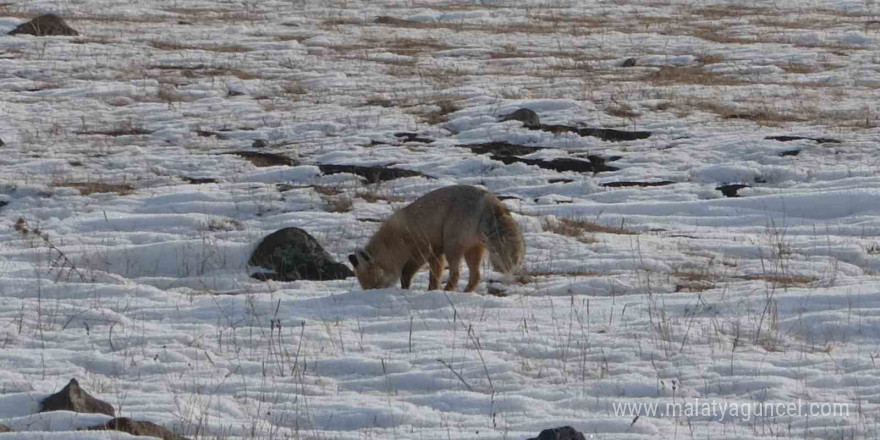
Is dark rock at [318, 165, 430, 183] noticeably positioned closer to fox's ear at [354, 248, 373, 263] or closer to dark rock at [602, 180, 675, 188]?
dark rock at [602, 180, 675, 188]

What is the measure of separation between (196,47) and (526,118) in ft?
33.4

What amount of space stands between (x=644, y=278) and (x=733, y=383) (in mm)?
3088

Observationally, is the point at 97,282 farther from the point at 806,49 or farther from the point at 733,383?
the point at 806,49

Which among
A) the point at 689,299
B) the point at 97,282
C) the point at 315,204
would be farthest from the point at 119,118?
the point at 689,299

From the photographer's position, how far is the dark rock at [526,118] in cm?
1700

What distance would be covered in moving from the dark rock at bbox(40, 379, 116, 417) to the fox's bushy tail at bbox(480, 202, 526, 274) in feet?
11.9

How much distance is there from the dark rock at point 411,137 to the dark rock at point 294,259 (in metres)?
6.13

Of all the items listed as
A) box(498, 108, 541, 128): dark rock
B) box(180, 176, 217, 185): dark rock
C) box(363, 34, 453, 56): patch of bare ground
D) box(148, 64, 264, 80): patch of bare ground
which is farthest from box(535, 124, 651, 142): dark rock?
box(363, 34, 453, 56): patch of bare ground

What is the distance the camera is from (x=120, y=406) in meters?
6.39

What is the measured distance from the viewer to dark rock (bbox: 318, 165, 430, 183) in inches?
571

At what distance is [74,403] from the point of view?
602 cm

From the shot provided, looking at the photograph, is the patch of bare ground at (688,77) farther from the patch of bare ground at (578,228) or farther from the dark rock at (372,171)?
the patch of bare ground at (578,228)

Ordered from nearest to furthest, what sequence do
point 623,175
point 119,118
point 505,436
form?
point 505,436 < point 623,175 < point 119,118

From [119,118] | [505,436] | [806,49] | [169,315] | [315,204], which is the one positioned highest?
[806,49]
